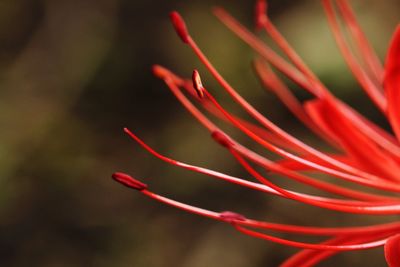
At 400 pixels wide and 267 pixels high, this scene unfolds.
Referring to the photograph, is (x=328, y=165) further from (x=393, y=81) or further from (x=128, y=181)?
(x=128, y=181)

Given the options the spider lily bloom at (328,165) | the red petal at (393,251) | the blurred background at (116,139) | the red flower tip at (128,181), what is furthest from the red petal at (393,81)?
the blurred background at (116,139)

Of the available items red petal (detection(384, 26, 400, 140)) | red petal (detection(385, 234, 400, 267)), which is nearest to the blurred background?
red petal (detection(384, 26, 400, 140))

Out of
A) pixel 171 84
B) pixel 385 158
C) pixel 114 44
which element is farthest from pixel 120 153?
pixel 385 158

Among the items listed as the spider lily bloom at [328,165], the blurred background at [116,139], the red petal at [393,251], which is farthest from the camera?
the blurred background at [116,139]

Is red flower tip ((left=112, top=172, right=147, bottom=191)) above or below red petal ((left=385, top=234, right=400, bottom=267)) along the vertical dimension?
above

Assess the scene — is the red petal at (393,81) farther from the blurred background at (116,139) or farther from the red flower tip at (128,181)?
the blurred background at (116,139)

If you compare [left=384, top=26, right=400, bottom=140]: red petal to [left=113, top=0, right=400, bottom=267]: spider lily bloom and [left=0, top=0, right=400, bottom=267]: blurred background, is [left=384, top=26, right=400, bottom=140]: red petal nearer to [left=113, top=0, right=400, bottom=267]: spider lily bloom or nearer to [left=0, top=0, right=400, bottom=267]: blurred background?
[left=113, top=0, right=400, bottom=267]: spider lily bloom
